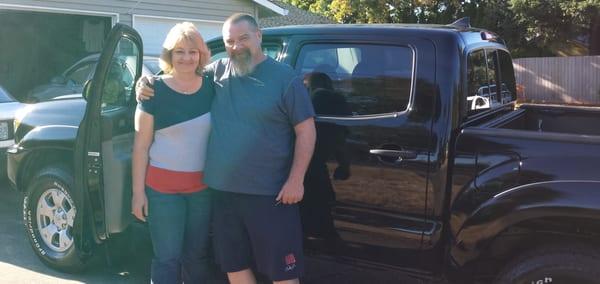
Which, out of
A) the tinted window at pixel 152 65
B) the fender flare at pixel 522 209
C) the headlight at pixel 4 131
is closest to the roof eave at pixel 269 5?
the tinted window at pixel 152 65

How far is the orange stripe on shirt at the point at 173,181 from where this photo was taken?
3262mm

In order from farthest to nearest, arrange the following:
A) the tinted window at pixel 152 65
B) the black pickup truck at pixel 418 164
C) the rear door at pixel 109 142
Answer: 1. the tinted window at pixel 152 65
2. the rear door at pixel 109 142
3. the black pickup truck at pixel 418 164

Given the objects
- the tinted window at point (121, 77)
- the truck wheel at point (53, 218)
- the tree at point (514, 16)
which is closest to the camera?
the tinted window at point (121, 77)

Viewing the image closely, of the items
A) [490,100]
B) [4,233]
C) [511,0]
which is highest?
[511,0]

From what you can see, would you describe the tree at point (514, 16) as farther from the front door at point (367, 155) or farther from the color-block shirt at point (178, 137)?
the color-block shirt at point (178, 137)

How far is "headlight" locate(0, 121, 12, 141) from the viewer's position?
6.86 meters

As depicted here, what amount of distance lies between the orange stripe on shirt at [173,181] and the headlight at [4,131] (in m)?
4.37

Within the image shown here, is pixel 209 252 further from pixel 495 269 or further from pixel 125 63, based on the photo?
pixel 495 269

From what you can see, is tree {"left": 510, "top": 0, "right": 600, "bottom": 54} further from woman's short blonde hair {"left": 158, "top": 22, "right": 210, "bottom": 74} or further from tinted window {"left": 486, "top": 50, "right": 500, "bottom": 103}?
woman's short blonde hair {"left": 158, "top": 22, "right": 210, "bottom": 74}

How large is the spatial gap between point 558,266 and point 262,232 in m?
1.46

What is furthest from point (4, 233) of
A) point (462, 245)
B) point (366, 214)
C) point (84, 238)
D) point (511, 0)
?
point (511, 0)

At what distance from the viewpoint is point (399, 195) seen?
10.9 ft

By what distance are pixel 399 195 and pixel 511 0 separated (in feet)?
68.3

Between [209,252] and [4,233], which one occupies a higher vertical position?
[209,252]
